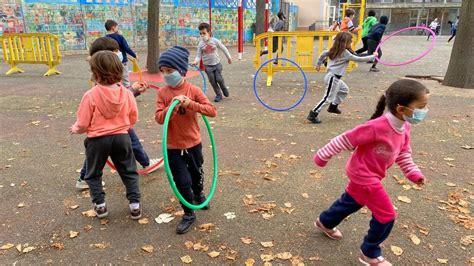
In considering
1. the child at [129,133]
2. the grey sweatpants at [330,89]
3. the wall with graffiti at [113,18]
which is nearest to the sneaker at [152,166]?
the child at [129,133]

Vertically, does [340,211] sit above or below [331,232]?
above

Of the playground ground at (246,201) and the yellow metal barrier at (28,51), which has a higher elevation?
the yellow metal barrier at (28,51)

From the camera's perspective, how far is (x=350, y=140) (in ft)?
9.23

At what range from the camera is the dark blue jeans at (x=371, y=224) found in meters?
2.89

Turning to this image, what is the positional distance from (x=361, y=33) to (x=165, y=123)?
12658mm

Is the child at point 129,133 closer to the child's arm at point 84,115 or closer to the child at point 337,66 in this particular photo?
the child's arm at point 84,115

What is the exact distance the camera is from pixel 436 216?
384 centimetres

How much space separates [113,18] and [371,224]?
18711 mm

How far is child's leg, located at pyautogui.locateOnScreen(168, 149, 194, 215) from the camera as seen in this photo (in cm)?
348

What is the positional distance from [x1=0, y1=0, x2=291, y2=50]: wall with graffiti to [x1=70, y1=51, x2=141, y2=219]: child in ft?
51.1

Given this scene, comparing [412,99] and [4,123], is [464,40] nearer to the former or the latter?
[412,99]

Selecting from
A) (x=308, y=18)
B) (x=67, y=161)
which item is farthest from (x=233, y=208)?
(x=308, y=18)

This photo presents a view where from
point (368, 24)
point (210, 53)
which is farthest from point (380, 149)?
point (368, 24)

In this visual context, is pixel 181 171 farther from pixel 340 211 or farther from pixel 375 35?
pixel 375 35
